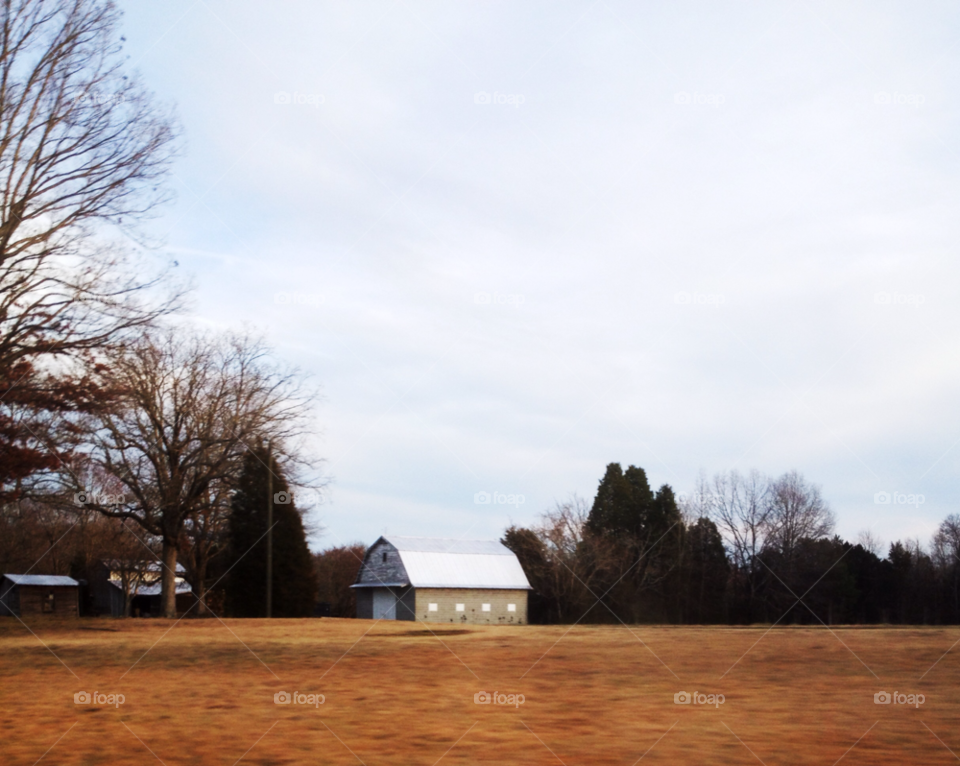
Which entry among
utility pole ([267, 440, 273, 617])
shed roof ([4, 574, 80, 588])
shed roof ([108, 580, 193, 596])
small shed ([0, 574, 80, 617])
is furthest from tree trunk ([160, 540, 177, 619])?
shed roof ([108, 580, 193, 596])

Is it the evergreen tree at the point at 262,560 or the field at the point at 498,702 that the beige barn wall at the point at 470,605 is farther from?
→ the field at the point at 498,702

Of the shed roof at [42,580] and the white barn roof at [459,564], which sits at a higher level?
the white barn roof at [459,564]

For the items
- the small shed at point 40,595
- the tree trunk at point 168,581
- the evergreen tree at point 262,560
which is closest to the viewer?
the tree trunk at point 168,581

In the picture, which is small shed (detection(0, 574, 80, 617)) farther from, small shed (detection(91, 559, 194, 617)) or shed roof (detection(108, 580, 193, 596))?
shed roof (detection(108, 580, 193, 596))

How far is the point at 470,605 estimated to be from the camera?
4644 cm

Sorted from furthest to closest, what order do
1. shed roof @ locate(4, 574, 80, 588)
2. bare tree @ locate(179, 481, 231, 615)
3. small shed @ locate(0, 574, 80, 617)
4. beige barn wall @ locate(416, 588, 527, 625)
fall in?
small shed @ locate(0, 574, 80, 617) < shed roof @ locate(4, 574, 80, 588) < beige barn wall @ locate(416, 588, 527, 625) < bare tree @ locate(179, 481, 231, 615)

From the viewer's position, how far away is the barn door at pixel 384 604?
47375mm

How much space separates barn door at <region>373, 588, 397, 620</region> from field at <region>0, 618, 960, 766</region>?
3048cm

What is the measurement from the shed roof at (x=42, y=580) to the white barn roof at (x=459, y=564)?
106 ft

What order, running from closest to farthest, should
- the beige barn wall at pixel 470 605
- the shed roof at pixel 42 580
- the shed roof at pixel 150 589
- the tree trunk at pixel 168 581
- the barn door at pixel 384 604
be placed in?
the tree trunk at pixel 168 581, the beige barn wall at pixel 470 605, the barn door at pixel 384 604, the shed roof at pixel 42 580, the shed roof at pixel 150 589

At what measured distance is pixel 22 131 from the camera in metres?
18.4

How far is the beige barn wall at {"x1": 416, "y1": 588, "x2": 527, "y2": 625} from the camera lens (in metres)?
45.8

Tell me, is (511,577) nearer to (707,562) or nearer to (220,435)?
(707,562)

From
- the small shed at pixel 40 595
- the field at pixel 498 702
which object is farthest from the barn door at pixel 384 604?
the field at pixel 498 702
